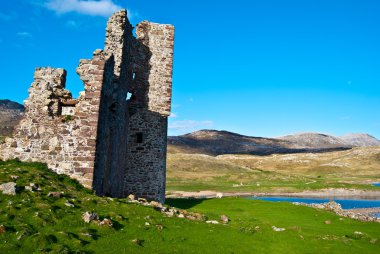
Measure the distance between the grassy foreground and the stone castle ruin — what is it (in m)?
1.39

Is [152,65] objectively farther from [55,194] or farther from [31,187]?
[31,187]

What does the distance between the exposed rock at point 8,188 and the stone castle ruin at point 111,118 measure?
5.09m

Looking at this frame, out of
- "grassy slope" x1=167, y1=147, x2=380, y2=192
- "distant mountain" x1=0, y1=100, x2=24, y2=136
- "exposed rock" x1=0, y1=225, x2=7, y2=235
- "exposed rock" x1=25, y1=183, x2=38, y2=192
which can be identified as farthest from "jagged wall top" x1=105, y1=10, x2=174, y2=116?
"distant mountain" x1=0, y1=100, x2=24, y2=136

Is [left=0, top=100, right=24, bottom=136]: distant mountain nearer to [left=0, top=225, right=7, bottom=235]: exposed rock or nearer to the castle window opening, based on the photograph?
the castle window opening

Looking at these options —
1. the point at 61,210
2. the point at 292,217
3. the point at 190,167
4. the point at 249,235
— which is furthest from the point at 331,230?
the point at 190,167

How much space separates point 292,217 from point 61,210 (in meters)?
15.4

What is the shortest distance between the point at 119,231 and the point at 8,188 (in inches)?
179

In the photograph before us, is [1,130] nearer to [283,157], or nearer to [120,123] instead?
[120,123]

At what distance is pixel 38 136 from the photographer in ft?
62.7

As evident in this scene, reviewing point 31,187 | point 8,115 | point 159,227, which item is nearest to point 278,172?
point 8,115

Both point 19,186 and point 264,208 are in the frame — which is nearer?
point 19,186

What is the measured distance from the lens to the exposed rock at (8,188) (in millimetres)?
13078

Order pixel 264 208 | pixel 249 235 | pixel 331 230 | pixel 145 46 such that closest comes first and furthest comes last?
pixel 249 235 < pixel 331 230 < pixel 264 208 < pixel 145 46

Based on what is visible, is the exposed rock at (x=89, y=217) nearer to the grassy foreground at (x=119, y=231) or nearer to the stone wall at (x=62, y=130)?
the grassy foreground at (x=119, y=231)
